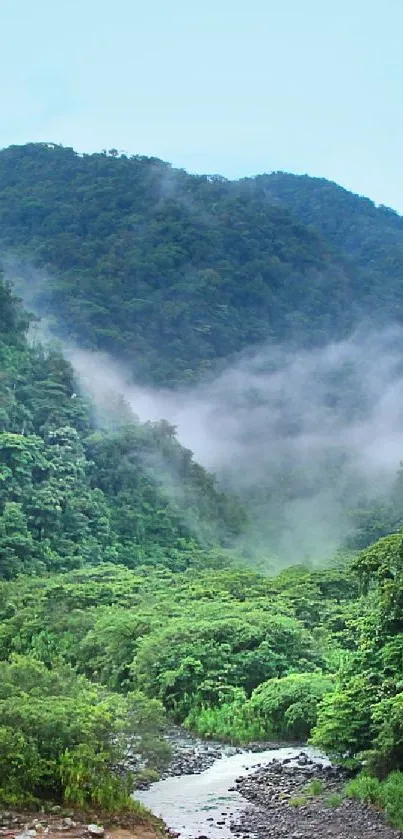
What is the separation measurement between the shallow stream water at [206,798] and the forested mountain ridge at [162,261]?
68053 mm

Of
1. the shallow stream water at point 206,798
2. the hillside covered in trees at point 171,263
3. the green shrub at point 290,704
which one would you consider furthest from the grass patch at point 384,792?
the hillside covered in trees at point 171,263

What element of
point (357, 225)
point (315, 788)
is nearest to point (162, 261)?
point (357, 225)

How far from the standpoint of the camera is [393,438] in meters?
101

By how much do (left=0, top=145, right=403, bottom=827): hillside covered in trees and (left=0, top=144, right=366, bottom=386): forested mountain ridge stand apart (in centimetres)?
33

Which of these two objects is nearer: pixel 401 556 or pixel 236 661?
pixel 401 556

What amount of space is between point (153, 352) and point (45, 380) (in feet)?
124

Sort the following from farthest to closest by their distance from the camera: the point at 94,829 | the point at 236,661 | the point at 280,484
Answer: the point at 280,484
the point at 236,661
the point at 94,829

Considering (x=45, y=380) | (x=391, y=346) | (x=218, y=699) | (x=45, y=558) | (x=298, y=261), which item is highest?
(x=298, y=261)

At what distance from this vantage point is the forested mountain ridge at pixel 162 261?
328 ft

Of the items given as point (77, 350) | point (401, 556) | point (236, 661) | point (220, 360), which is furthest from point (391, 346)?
point (401, 556)

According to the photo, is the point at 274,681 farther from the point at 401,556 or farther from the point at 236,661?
the point at 401,556

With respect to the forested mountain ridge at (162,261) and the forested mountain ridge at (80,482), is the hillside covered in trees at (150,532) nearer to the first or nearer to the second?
the forested mountain ridge at (80,482)

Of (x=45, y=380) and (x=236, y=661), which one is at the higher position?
(x=45, y=380)

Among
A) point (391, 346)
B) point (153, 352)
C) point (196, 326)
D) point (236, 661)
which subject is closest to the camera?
point (236, 661)
